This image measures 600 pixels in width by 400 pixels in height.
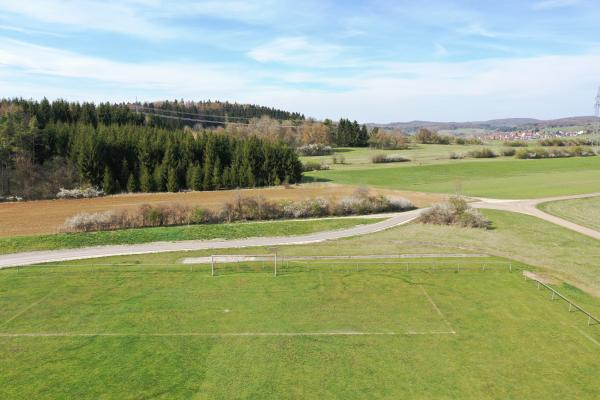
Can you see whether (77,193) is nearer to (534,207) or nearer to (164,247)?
(164,247)

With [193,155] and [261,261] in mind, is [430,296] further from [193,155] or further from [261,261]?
[193,155]

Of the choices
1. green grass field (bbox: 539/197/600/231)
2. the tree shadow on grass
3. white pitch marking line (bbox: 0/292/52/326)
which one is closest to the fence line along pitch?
green grass field (bbox: 539/197/600/231)

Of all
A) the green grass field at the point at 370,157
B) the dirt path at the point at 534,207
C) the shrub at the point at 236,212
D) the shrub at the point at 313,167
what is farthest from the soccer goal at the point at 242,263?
the green grass field at the point at 370,157

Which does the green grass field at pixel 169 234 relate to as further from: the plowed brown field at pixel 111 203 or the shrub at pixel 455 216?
the shrub at pixel 455 216

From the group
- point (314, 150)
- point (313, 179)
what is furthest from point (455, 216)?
point (314, 150)

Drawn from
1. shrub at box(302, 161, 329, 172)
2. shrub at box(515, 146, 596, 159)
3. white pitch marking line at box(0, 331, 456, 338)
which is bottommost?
white pitch marking line at box(0, 331, 456, 338)

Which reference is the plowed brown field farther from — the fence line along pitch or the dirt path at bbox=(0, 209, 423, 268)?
the fence line along pitch
